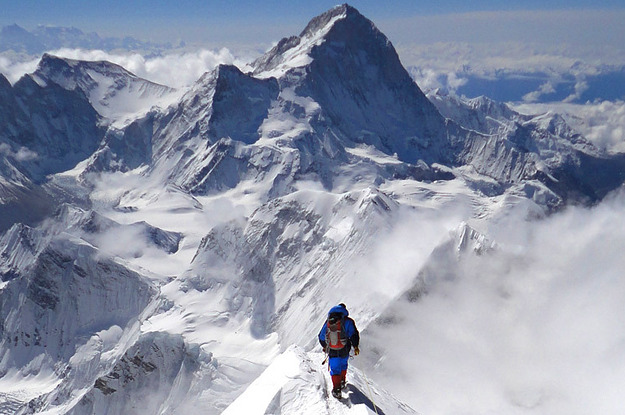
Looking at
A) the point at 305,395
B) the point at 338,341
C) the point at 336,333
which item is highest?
the point at 336,333

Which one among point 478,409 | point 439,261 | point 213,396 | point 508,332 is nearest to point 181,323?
point 213,396

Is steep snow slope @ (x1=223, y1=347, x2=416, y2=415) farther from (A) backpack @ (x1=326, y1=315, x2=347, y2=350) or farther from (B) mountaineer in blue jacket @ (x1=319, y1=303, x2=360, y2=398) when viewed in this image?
(A) backpack @ (x1=326, y1=315, x2=347, y2=350)

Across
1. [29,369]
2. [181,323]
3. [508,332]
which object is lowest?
[29,369]

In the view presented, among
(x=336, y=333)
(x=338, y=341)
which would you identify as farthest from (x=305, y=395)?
(x=336, y=333)

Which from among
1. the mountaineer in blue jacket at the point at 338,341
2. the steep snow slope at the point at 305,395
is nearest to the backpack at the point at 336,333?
the mountaineer in blue jacket at the point at 338,341

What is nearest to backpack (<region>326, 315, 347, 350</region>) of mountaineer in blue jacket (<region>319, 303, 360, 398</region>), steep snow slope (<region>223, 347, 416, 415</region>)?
mountaineer in blue jacket (<region>319, 303, 360, 398</region>)

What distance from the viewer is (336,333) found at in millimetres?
34656

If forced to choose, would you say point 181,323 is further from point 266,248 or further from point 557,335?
point 557,335

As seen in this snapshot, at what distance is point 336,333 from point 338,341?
447 millimetres

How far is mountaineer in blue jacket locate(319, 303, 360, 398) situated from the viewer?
1363 inches

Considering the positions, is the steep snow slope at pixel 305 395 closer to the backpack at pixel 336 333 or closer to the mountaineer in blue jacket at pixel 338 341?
the mountaineer in blue jacket at pixel 338 341

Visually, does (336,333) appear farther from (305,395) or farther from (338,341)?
(305,395)

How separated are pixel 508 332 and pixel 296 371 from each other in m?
84.8

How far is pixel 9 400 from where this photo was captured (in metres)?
172
